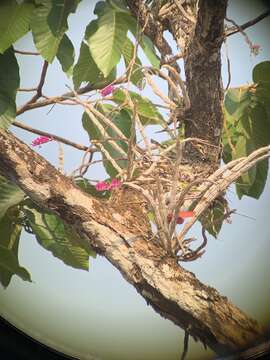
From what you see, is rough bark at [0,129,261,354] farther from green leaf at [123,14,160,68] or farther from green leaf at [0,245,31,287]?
green leaf at [123,14,160,68]

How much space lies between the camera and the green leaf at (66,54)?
80cm

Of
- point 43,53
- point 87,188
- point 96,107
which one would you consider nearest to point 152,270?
point 87,188

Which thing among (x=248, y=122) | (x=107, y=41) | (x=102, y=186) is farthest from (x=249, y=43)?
(x=102, y=186)

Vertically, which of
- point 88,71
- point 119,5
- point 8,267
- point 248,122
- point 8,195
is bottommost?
point 8,267

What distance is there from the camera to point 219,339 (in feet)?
2.23

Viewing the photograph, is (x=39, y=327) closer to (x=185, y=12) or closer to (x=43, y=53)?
(x=43, y=53)

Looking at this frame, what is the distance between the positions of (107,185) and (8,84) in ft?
0.80

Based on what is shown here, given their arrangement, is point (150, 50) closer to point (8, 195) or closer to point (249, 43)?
point (249, 43)

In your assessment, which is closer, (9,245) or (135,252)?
(135,252)

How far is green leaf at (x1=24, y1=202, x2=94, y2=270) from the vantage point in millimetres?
804

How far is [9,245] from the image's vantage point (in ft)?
2.79

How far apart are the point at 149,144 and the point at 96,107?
0.37 ft

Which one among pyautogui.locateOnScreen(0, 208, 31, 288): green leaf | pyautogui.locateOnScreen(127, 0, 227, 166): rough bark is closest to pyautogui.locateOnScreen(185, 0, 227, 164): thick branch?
pyautogui.locateOnScreen(127, 0, 227, 166): rough bark

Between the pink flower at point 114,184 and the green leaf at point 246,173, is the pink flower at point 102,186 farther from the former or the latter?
the green leaf at point 246,173
